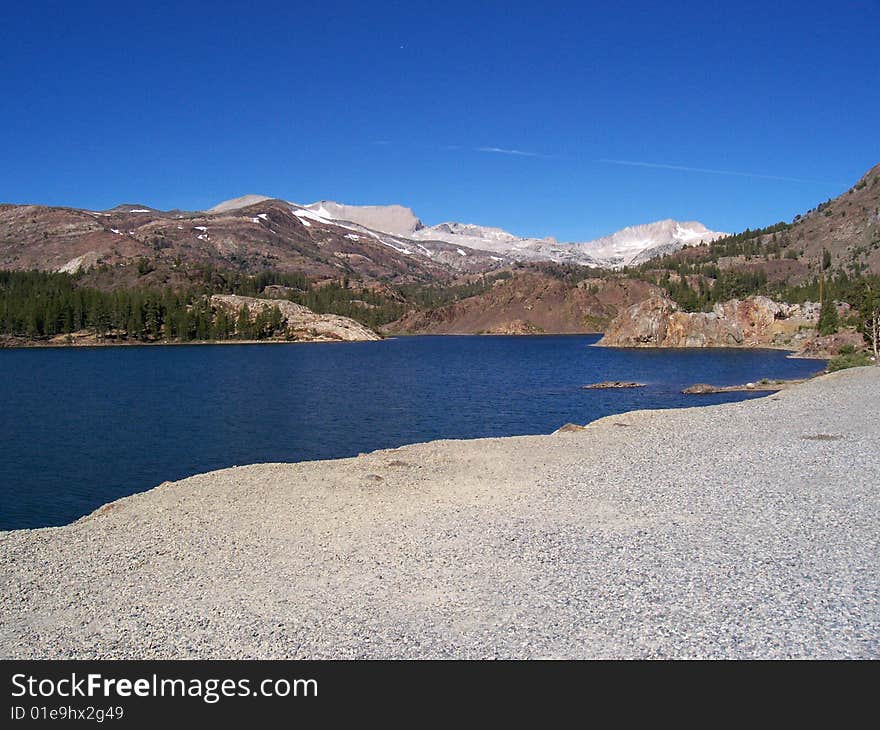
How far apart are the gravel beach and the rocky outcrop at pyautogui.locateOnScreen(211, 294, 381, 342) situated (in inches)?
6249

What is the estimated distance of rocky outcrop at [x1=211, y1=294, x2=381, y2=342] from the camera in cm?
17925

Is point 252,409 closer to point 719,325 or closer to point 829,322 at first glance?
point 829,322

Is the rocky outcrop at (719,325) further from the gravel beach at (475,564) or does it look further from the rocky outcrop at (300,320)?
the gravel beach at (475,564)

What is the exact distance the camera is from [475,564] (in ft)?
43.6

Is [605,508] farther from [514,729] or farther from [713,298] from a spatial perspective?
[713,298]

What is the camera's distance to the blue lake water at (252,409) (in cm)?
2944

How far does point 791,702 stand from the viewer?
8016 mm

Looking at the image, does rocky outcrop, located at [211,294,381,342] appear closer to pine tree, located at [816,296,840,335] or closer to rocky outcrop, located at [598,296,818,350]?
rocky outcrop, located at [598,296,818,350]

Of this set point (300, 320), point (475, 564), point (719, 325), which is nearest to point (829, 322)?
point (719, 325)

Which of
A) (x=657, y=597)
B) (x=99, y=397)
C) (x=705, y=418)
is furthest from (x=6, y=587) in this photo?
(x=99, y=397)

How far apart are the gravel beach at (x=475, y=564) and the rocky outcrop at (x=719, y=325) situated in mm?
111995

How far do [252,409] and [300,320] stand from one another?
138432 millimetres

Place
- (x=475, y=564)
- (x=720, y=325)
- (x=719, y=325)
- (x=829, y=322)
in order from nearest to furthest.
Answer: (x=475, y=564)
(x=829, y=322)
(x=720, y=325)
(x=719, y=325)

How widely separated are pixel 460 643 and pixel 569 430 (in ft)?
75.5
